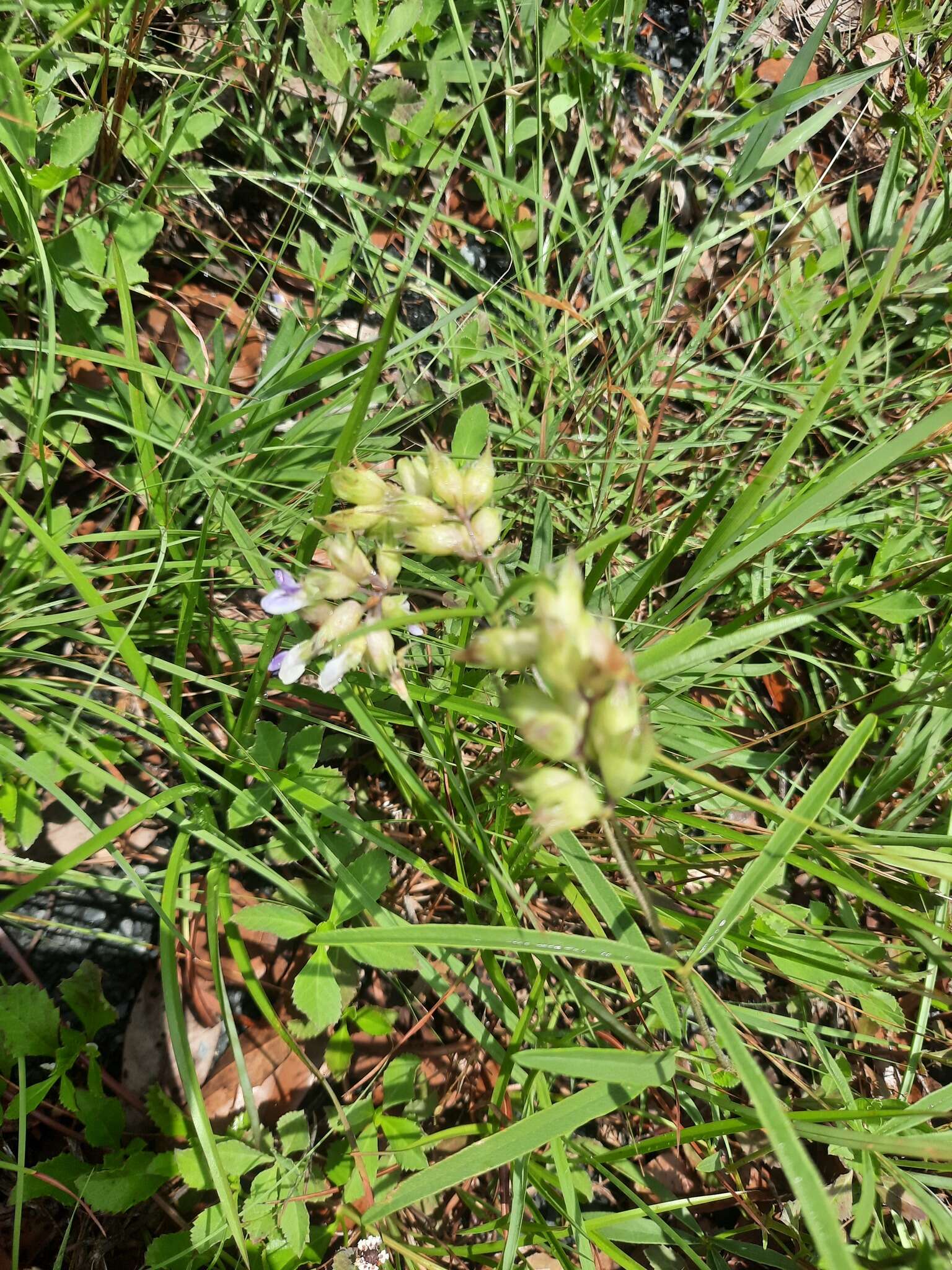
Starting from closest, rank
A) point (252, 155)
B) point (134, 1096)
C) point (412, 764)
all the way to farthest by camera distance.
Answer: point (134, 1096), point (412, 764), point (252, 155)

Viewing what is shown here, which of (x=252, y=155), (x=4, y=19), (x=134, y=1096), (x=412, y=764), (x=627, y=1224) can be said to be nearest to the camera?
(x=627, y=1224)

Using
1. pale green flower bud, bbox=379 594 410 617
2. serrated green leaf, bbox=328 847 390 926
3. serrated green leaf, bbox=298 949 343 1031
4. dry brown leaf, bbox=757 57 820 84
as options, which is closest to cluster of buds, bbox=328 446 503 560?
pale green flower bud, bbox=379 594 410 617

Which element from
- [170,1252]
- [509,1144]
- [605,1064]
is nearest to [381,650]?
[605,1064]

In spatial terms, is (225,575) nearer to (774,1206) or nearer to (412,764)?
(412,764)

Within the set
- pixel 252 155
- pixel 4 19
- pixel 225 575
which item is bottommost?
pixel 225 575

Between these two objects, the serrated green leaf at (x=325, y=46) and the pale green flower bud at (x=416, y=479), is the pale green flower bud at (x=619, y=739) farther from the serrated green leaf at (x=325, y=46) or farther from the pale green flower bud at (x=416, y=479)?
the serrated green leaf at (x=325, y=46)

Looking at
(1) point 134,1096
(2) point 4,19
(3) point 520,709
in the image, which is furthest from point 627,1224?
(2) point 4,19

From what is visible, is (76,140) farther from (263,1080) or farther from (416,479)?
(263,1080)
